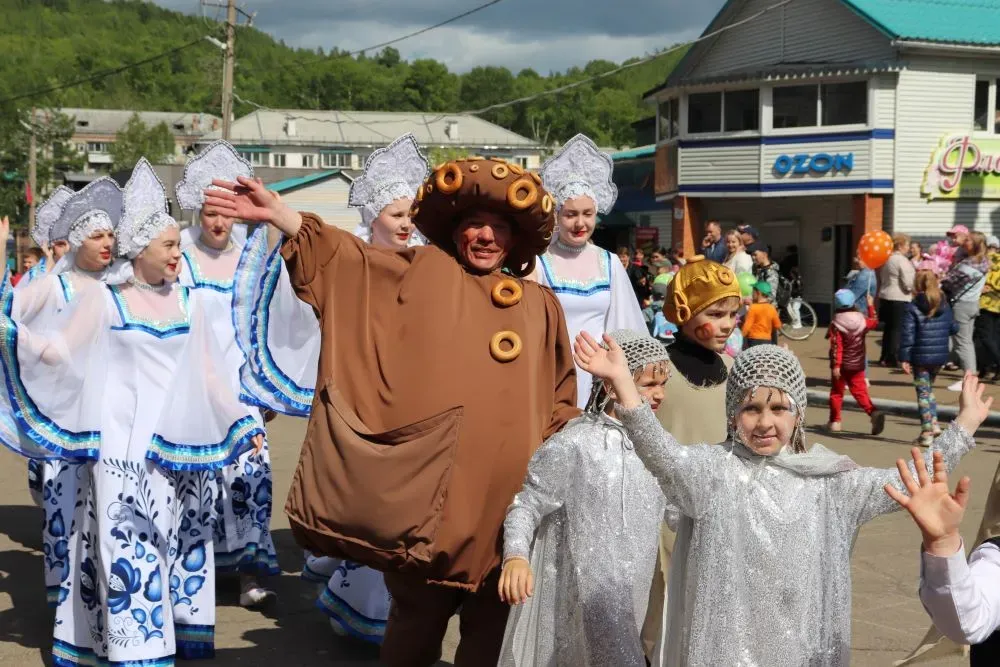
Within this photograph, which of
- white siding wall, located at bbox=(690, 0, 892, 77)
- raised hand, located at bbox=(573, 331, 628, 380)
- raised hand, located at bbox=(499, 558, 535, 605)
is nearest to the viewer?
raised hand, located at bbox=(573, 331, 628, 380)

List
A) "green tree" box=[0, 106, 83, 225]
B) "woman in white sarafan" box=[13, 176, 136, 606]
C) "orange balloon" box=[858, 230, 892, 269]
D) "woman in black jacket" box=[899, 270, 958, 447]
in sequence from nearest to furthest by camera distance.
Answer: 1. "woman in white sarafan" box=[13, 176, 136, 606]
2. "woman in black jacket" box=[899, 270, 958, 447]
3. "orange balloon" box=[858, 230, 892, 269]
4. "green tree" box=[0, 106, 83, 225]

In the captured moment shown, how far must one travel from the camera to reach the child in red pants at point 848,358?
473 inches

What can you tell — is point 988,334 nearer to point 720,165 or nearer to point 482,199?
point 482,199

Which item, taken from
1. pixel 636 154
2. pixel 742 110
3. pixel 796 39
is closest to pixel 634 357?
pixel 742 110

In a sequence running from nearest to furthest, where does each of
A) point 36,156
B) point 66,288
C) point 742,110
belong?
point 66,288 → point 742,110 → point 36,156

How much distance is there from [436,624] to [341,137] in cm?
8882

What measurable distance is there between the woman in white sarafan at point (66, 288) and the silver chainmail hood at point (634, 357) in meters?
2.59

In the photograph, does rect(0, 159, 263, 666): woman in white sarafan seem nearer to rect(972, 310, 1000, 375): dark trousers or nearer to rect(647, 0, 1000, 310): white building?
rect(972, 310, 1000, 375): dark trousers

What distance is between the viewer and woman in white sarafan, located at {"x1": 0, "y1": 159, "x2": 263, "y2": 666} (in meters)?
5.50

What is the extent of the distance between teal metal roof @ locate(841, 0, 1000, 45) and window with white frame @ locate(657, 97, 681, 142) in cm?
460

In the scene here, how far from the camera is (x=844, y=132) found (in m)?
27.8

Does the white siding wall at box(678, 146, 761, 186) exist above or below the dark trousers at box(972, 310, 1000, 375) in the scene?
above

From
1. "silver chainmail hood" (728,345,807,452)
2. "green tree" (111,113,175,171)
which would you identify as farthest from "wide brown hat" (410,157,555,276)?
"green tree" (111,113,175,171)

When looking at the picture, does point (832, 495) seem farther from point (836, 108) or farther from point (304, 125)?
point (304, 125)
